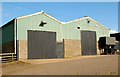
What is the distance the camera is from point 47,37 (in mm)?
22578

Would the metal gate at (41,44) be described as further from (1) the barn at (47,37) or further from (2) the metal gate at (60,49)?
(2) the metal gate at (60,49)

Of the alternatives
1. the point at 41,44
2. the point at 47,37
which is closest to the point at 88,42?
the point at 47,37

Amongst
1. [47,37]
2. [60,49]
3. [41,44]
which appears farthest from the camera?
[60,49]

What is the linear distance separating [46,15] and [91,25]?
9.59m

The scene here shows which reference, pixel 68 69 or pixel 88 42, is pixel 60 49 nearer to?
pixel 88 42

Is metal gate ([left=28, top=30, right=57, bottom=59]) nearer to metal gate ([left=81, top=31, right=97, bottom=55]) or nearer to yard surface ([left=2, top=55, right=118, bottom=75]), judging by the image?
metal gate ([left=81, top=31, right=97, bottom=55])

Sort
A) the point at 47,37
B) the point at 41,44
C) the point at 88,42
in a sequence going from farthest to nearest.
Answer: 1. the point at 88,42
2. the point at 47,37
3. the point at 41,44

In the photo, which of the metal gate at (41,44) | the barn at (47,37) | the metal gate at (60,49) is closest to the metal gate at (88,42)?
the barn at (47,37)

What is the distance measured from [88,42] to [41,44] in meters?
9.47

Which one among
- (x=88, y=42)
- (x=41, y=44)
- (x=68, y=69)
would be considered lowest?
(x=68, y=69)

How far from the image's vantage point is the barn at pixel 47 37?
2031cm

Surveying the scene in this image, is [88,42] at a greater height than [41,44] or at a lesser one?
greater

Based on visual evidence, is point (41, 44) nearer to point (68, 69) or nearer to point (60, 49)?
point (60, 49)

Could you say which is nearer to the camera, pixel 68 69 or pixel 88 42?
pixel 68 69
